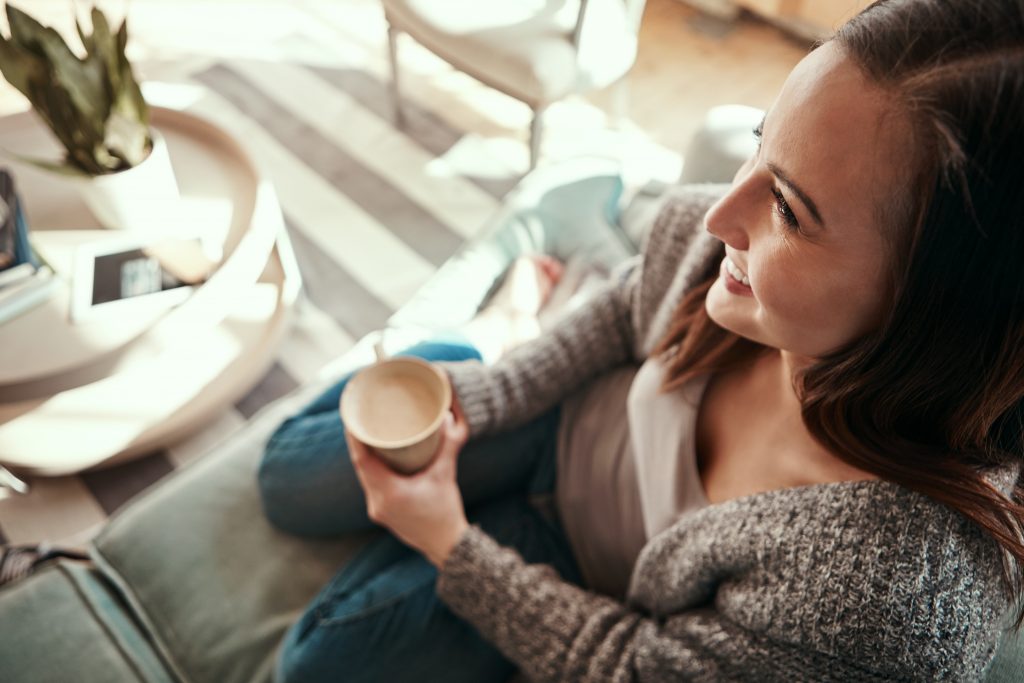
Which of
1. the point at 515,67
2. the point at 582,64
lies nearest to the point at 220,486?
the point at 515,67

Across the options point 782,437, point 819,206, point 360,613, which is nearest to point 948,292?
point 819,206

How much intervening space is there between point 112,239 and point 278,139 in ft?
2.90

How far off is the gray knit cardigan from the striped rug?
741 millimetres

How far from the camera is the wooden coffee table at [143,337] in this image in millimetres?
1198

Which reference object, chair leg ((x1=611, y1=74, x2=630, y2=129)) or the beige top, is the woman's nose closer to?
the beige top

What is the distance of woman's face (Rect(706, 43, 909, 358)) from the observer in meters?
0.50

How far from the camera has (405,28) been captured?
68.3 inches

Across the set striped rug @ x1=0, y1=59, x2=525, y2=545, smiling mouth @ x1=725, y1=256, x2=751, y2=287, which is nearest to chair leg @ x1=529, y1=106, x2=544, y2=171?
striped rug @ x1=0, y1=59, x2=525, y2=545

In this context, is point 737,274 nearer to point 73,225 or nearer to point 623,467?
point 623,467

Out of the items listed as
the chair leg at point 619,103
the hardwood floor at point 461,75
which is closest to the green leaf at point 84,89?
the hardwood floor at point 461,75

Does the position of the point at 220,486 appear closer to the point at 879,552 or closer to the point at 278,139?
the point at 879,552

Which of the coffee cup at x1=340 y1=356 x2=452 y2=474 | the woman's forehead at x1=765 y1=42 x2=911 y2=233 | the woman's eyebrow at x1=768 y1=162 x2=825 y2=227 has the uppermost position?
the woman's forehead at x1=765 y1=42 x2=911 y2=233

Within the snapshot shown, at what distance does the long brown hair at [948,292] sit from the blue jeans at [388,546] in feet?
1.54

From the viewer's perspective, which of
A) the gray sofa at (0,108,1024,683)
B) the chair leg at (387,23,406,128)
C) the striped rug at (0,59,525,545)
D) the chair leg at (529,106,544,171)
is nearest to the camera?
the gray sofa at (0,108,1024,683)
